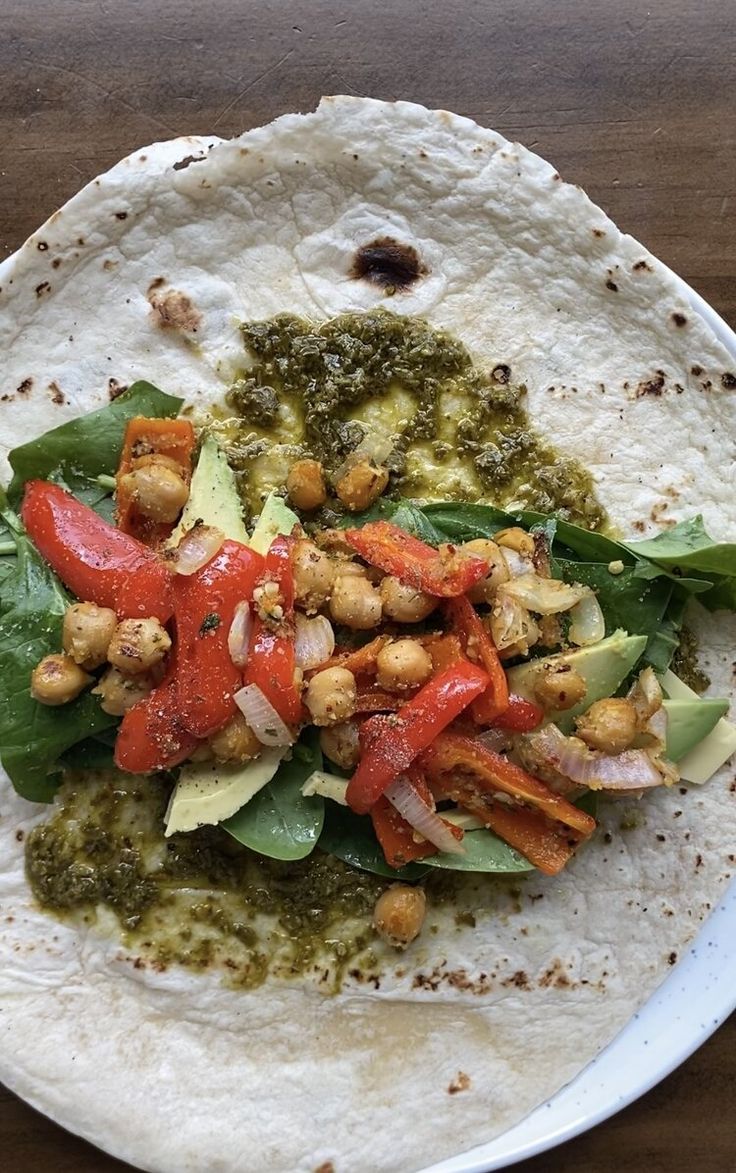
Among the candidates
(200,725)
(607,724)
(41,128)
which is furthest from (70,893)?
(41,128)

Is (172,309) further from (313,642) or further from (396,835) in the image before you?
(396,835)

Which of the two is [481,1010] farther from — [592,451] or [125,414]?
[125,414]

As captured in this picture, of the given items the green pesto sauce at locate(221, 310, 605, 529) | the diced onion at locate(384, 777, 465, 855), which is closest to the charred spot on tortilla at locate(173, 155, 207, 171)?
the green pesto sauce at locate(221, 310, 605, 529)

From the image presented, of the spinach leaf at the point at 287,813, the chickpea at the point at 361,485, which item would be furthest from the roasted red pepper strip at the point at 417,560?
the spinach leaf at the point at 287,813

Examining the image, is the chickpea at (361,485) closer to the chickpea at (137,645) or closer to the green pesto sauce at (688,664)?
the chickpea at (137,645)

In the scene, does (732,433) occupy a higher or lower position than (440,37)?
lower

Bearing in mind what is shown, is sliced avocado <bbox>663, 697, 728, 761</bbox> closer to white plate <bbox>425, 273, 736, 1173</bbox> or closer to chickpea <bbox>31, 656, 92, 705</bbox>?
white plate <bbox>425, 273, 736, 1173</bbox>
